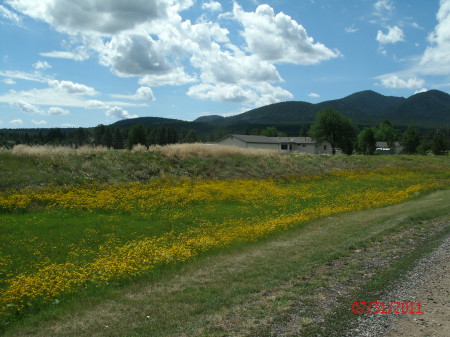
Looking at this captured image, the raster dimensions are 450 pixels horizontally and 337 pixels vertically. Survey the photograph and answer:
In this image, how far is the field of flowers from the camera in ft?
29.7

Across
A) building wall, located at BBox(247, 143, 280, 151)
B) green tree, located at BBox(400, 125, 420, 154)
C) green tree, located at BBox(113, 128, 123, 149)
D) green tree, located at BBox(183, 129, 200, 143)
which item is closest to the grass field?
building wall, located at BBox(247, 143, 280, 151)

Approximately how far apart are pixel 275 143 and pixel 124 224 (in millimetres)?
86369

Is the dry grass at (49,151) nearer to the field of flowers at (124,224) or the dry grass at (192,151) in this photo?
the field of flowers at (124,224)

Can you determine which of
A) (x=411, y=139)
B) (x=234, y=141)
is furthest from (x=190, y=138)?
(x=411, y=139)

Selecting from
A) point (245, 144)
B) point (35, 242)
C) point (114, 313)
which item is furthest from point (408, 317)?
point (245, 144)

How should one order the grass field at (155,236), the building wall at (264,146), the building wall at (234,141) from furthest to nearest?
the building wall at (264,146)
the building wall at (234,141)
the grass field at (155,236)

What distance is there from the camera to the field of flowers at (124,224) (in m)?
9.06

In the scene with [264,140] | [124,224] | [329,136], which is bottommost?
[124,224]

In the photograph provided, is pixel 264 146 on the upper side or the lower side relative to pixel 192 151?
lower
